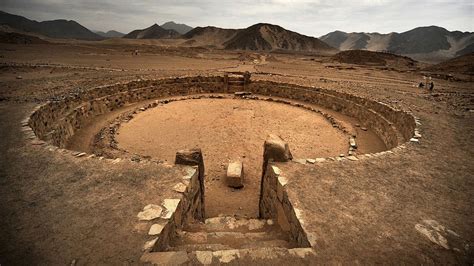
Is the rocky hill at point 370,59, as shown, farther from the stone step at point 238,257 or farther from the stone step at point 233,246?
the stone step at point 238,257

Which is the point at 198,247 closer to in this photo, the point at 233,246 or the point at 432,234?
the point at 233,246

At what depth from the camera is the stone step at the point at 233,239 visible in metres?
3.66

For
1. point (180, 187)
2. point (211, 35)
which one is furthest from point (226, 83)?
point (211, 35)

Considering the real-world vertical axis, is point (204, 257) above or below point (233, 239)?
above

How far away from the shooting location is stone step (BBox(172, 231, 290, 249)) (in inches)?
144

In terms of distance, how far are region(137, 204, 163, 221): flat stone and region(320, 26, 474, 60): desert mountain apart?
327 ft

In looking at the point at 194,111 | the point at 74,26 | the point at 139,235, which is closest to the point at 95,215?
the point at 139,235

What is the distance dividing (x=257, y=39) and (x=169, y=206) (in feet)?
255

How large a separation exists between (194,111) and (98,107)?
4643mm

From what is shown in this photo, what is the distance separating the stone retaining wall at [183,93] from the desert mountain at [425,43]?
284 ft

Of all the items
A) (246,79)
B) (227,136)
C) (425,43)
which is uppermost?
(425,43)

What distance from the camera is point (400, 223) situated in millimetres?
3508

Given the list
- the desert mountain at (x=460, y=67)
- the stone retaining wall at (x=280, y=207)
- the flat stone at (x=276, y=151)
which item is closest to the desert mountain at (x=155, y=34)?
the desert mountain at (x=460, y=67)

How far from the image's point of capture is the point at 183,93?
16.7 meters
